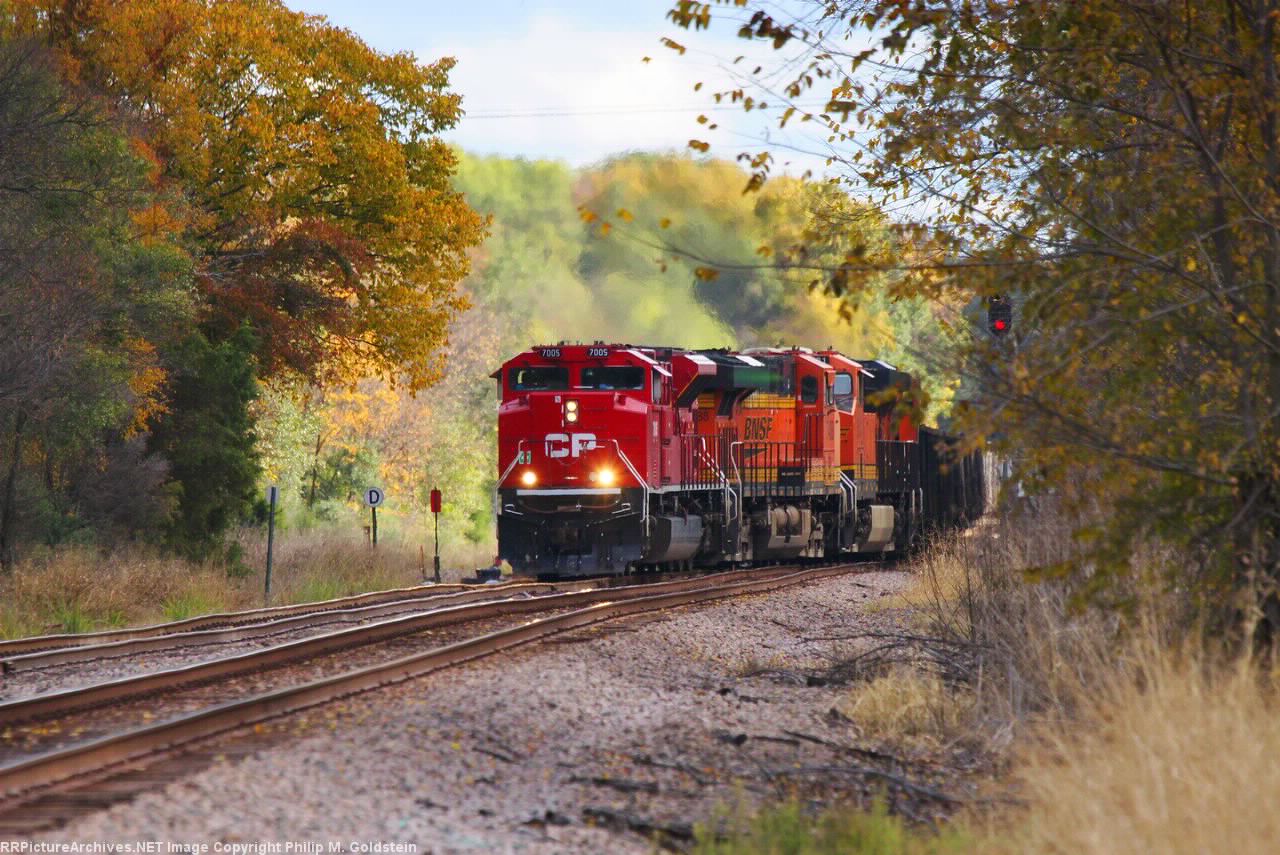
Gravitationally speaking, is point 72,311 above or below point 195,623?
above

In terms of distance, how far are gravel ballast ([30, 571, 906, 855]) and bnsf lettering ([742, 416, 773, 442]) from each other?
12098mm

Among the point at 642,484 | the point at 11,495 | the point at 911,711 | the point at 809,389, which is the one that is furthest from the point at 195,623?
the point at 809,389

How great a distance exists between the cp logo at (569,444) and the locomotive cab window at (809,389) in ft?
18.6

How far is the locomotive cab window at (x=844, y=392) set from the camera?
88.4 ft

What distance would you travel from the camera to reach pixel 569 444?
21938 mm

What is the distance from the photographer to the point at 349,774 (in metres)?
7.70

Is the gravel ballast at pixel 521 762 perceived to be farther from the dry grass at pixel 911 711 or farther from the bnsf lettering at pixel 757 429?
the bnsf lettering at pixel 757 429

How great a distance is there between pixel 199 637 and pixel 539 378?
9215mm

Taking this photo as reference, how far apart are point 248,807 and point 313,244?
70.0 ft

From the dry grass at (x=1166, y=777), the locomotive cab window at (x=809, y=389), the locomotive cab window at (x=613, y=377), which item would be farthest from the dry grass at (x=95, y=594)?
the dry grass at (x=1166, y=777)

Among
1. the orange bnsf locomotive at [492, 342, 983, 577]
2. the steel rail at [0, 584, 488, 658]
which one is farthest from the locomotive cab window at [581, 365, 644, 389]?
the steel rail at [0, 584, 488, 658]

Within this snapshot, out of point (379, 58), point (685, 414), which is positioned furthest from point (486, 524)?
point (685, 414)

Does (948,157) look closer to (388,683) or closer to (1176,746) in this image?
(1176,746)

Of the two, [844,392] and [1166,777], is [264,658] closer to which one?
[1166,777]
